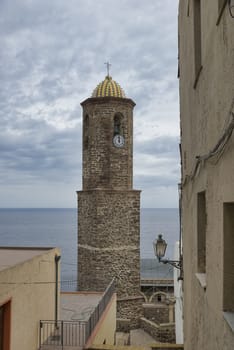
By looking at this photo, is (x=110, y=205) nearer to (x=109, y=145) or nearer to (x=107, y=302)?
(x=109, y=145)

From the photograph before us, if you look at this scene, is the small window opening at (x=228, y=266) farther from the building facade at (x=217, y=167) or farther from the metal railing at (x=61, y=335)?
the metal railing at (x=61, y=335)

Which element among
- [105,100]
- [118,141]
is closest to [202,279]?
[118,141]

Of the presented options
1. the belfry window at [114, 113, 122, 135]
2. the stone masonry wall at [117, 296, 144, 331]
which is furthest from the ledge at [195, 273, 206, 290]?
the belfry window at [114, 113, 122, 135]

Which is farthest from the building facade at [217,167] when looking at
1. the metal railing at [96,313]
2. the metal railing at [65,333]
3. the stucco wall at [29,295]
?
the metal railing at [96,313]

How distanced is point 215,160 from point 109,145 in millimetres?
17778

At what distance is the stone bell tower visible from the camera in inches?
799

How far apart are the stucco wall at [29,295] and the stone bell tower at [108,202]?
1027cm

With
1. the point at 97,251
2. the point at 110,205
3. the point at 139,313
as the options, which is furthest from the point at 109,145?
the point at 139,313

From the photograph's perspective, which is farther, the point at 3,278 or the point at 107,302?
the point at 107,302

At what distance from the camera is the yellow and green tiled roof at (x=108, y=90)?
20953 millimetres

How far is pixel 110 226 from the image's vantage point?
20391mm

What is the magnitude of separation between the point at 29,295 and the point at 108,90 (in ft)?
48.5

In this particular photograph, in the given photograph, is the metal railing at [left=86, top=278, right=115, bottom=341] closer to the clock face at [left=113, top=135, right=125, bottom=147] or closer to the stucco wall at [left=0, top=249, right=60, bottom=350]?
the stucco wall at [left=0, top=249, right=60, bottom=350]

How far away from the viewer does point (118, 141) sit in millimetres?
21141
